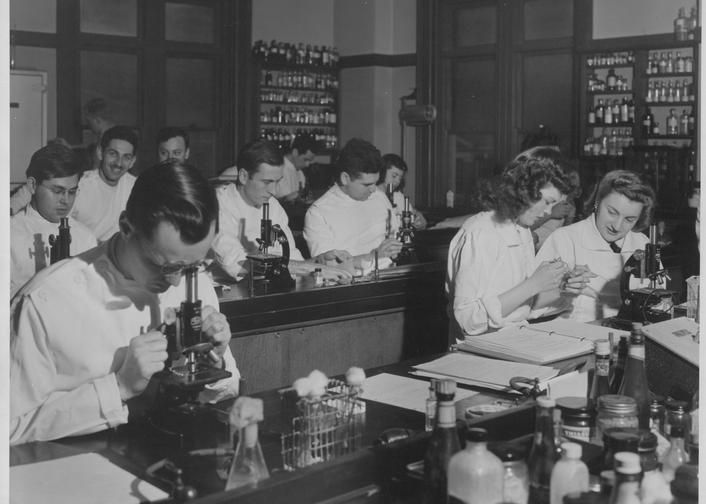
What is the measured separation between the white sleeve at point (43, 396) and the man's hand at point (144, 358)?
0.21 feet

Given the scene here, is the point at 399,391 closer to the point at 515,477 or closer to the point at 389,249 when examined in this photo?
the point at 515,477

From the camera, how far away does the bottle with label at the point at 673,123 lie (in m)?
8.79

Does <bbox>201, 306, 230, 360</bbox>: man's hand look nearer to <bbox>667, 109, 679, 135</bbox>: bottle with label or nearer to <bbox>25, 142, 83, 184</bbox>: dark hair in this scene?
<bbox>25, 142, 83, 184</bbox>: dark hair

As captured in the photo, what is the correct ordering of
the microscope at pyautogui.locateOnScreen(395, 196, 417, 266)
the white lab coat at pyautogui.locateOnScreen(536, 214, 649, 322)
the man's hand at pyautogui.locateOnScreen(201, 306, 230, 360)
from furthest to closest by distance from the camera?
the microscope at pyautogui.locateOnScreen(395, 196, 417, 266) → the white lab coat at pyautogui.locateOnScreen(536, 214, 649, 322) → the man's hand at pyautogui.locateOnScreen(201, 306, 230, 360)

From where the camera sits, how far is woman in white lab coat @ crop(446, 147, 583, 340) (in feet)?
11.3

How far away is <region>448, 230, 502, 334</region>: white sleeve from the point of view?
11.2 ft

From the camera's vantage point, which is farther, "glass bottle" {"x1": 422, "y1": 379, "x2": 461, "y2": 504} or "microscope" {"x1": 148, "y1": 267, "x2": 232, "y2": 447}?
"microscope" {"x1": 148, "y1": 267, "x2": 232, "y2": 447}

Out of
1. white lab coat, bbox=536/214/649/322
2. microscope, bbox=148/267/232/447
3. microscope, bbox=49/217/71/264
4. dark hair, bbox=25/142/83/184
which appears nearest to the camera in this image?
microscope, bbox=148/267/232/447

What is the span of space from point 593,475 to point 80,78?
8.49 meters

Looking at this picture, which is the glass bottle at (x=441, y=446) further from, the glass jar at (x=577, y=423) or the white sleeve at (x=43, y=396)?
the white sleeve at (x=43, y=396)

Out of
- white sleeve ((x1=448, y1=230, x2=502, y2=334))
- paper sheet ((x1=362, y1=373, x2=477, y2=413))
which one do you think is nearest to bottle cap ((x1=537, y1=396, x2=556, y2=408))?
paper sheet ((x1=362, y1=373, x2=477, y2=413))

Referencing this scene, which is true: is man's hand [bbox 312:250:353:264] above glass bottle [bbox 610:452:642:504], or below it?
above

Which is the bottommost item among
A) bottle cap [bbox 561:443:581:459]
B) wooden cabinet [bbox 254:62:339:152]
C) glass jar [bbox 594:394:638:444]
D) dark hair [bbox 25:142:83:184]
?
glass jar [bbox 594:394:638:444]

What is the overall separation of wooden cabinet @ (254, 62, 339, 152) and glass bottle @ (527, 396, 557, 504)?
29.3ft
